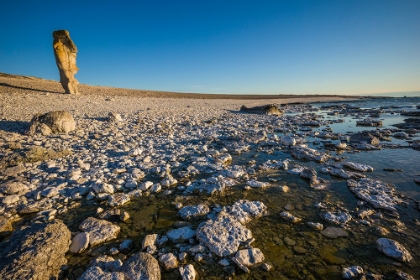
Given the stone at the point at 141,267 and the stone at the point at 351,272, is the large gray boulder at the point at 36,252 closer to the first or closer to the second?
the stone at the point at 141,267

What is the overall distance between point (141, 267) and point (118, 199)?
80.2 inches

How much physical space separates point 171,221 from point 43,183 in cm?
354

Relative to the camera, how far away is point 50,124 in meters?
8.62

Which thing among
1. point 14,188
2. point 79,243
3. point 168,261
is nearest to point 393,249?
point 168,261

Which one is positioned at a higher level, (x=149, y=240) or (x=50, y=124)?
(x=50, y=124)

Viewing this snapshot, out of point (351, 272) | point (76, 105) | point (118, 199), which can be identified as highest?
point (76, 105)

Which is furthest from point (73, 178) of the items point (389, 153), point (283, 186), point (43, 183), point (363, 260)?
point (389, 153)

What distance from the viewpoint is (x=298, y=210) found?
4031mm

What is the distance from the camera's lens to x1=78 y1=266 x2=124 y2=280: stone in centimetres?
245

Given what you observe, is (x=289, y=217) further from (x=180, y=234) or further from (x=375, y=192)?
(x=375, y=192)

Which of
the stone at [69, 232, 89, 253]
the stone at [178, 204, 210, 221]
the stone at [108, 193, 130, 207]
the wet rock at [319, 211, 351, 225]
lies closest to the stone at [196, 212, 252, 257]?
the stone at [178, 204, 210, 221]

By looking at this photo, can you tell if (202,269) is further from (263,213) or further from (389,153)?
(389,153)

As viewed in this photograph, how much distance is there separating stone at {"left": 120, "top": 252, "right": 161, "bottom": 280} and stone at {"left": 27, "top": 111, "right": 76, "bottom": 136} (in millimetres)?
8316

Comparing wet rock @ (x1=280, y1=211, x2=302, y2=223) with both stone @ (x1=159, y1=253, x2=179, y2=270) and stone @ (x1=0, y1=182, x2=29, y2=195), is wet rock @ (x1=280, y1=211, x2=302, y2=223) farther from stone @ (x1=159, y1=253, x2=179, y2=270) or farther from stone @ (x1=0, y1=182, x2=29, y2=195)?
stone @ (x1=0, y1=182, x2=29, y2=195)
